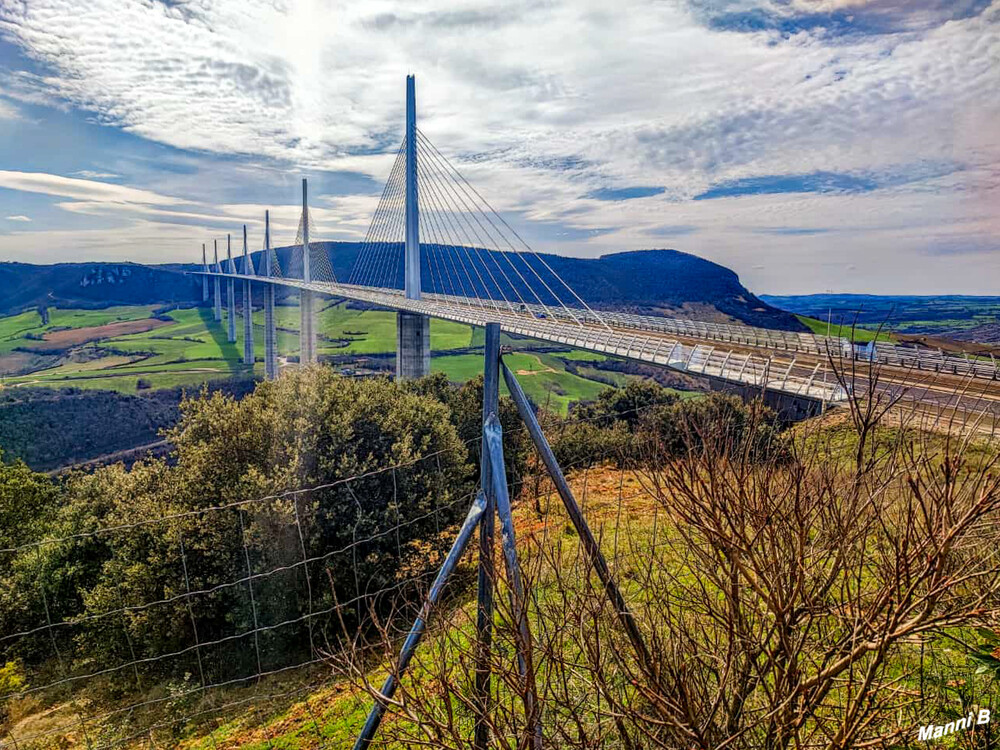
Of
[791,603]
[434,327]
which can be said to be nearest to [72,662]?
[791,603]

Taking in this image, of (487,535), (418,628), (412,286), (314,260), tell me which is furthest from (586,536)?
(314,260)

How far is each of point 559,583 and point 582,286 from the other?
8799cm

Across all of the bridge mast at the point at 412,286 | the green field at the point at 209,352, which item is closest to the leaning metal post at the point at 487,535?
the green field at the point at 209,352

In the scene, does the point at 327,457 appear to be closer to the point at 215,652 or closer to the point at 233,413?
the point at 233,413

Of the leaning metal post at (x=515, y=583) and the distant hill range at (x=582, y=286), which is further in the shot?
the distant hill range at (x=582, y=286)

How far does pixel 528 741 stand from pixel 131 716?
22.4 ft

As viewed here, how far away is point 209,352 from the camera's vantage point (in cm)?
6581

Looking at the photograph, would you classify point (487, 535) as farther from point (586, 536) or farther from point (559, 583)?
point (559, 583)

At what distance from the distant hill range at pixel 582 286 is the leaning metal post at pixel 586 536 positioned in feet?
238

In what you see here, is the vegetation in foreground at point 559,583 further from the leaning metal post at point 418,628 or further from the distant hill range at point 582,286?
the distant hill range at point 582,286

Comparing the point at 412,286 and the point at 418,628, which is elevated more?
the point at 412,286

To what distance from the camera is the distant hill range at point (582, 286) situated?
81250mm

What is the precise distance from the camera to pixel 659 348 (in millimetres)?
14805

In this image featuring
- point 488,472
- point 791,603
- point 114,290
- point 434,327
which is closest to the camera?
point 791,603
